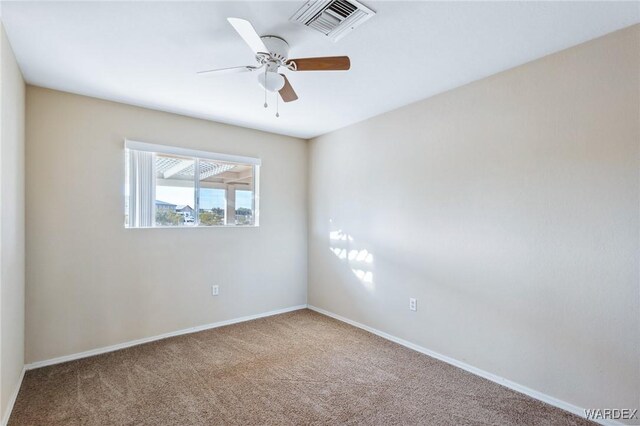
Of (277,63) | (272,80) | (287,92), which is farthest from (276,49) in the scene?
(287,92)

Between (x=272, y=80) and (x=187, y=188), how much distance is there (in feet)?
6.82

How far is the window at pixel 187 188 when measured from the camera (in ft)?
11.0

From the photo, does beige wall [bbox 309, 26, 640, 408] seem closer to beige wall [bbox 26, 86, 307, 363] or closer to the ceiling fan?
the ceiling fan

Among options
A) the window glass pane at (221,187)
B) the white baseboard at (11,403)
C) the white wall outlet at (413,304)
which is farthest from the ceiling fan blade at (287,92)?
the white baseboard at (11,403)

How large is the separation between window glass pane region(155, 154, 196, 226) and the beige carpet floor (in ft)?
4.37

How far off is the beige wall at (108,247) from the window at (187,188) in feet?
0.34

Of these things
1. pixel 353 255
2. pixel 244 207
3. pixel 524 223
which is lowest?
pixel 353 255

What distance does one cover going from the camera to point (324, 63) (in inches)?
78.0

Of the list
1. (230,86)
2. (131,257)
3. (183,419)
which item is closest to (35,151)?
(131,257)

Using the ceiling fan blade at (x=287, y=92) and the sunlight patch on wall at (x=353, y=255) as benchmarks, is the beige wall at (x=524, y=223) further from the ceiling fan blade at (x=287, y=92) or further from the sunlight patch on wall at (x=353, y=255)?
the ceiling fan blade at (x=287, y=92)

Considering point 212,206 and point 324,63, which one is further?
point 212,206

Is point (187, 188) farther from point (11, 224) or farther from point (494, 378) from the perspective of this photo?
point (494, 378)

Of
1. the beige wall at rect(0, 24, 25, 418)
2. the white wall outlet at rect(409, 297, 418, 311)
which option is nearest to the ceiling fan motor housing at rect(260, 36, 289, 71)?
the beige wall at rect(0, 24, 25, 418)

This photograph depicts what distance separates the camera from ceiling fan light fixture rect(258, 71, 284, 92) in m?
2.12
